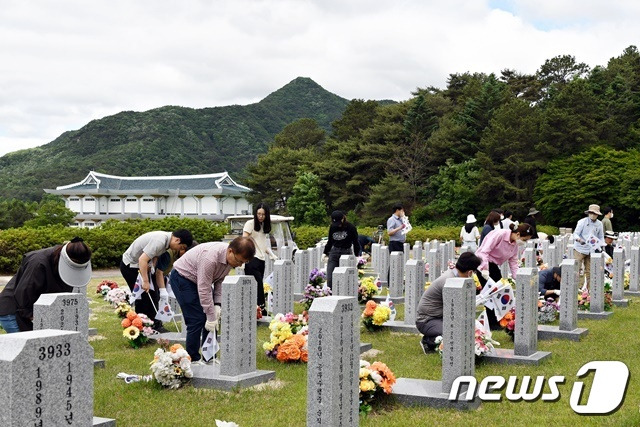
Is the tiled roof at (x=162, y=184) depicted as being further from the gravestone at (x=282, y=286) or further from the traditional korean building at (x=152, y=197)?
the gravestone at (x=282, y=286)

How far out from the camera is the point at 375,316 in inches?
413

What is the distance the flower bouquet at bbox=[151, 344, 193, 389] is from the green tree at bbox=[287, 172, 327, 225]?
3965 cm

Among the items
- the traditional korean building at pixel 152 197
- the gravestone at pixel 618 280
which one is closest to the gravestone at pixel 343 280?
the gravestone at pixel 618 280

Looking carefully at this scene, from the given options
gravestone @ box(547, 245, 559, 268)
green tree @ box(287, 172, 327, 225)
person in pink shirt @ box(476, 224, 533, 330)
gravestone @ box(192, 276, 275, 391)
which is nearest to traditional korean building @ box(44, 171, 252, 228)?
green tree @ box(287, 172, 327, 225)

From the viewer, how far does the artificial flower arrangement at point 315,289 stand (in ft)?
40.8

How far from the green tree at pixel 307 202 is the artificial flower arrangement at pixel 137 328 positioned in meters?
37.3

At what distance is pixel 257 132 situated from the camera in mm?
95188

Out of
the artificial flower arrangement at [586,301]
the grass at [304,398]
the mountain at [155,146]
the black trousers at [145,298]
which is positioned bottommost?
the grass at [304,398]

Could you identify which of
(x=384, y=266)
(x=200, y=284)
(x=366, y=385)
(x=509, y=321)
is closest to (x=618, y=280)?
(x=384, y=266)

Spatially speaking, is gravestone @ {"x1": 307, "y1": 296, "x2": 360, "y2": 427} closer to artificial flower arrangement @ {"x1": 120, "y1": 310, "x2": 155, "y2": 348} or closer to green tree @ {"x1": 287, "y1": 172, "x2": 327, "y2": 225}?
artificial flower arrangement @ {"x1": 120, "y1": 310, "x2": 155, "y2": 348}

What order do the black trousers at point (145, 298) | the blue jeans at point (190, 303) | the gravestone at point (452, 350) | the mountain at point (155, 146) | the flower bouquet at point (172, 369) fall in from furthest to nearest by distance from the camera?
the mountain at point (155, 146) → the black trousers at point (145, 298) → the blue jeans at point (190, 303) → the flower bouquet at point (172, 369) → the gravestone at point (452, 350)

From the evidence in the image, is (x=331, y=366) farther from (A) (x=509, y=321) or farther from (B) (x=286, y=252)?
(B) (x=286, y=252)

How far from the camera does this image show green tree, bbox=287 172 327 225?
4725 cm

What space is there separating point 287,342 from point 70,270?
2.77 meters
